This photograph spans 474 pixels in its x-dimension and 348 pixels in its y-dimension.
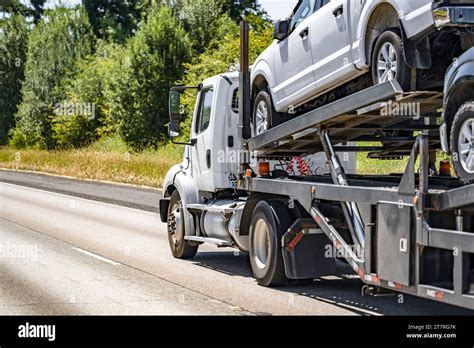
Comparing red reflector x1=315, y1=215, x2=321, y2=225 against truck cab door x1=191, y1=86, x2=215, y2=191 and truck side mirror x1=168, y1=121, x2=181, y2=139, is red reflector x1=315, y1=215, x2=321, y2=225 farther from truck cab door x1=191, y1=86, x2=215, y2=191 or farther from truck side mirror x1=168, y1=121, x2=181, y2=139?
truck side mirror x1=168, y1=121, x2=181, y2=139

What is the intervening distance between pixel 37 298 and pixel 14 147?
198 feet

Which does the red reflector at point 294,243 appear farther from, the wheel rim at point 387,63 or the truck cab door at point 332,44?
the wheel rim at point 387,63

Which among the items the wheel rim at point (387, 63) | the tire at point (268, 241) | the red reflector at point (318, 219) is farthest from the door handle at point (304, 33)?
the red reflector at point (318, 219)

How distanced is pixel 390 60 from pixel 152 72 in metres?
43.1

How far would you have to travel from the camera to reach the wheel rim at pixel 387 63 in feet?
29.0

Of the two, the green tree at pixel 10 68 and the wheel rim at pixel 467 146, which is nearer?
the wheel rim at pixel 467 146

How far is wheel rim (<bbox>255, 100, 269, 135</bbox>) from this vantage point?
12.3 metres

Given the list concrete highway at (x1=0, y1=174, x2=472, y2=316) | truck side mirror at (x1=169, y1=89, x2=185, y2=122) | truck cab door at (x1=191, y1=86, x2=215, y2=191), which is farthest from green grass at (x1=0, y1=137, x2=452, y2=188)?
truck side mirror at (x1=169, y1=89, x2=185, y2=122)

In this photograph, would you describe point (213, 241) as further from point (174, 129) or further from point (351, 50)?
point (351, 50)

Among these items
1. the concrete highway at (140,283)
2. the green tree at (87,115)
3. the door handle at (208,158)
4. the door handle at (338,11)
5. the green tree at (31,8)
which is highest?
the green tree at (31,8)

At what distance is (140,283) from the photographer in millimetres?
11789

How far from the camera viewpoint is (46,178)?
41750mm

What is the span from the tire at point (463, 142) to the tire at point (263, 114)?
4464 mm

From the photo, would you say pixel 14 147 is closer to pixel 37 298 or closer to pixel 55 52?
pixel 55 52
